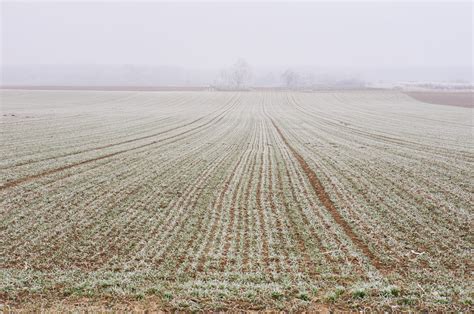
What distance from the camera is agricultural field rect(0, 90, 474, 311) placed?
26.8 feet

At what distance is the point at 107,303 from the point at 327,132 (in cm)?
3274

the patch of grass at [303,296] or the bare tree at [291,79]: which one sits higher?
the bare tree at [291,79]

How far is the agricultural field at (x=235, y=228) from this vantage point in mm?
8164

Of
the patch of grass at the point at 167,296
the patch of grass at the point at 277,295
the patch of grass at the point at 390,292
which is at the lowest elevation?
the patch of grass at the point at 390,292

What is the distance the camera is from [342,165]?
21.2 metres

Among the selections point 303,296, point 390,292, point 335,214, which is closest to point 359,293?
point 390,292

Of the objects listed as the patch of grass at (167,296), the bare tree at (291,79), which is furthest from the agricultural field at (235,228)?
the bare tree at (291,79)

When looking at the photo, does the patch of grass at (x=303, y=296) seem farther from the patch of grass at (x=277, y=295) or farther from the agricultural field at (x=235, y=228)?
the patch of grass at (x=277, y=295)

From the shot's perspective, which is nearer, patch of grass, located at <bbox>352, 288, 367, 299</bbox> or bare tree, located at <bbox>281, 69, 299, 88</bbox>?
patch of grass, located at <bbox>352, 288, 367, 299</bbox>

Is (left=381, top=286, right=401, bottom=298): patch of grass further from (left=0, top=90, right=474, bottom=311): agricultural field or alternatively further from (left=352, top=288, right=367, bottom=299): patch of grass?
(left=352, top=288, right=367, bottom=299): patch of grass

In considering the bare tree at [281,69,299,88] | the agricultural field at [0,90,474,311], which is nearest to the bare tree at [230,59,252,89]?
the bare tree at [281,69,299,88]

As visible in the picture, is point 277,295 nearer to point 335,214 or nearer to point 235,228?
point 235,228

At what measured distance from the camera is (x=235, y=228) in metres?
12.1

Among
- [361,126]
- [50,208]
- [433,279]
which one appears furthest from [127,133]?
[433,279]
